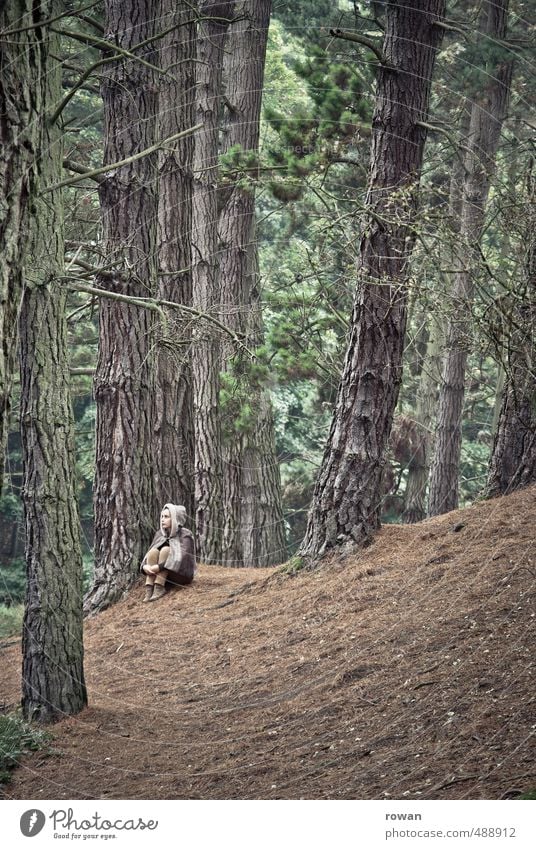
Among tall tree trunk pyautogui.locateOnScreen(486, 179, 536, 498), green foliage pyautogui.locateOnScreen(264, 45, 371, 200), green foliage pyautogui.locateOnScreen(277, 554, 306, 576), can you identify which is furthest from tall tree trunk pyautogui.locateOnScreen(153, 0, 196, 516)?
tall tree trunk pyautogui.locateOnScreen(486, 179, 536, 498)

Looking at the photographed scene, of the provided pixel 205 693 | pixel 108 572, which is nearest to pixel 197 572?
pixel 108 572

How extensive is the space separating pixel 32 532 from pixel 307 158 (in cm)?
615

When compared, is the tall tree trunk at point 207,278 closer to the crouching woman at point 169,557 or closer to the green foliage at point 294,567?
the crouching woman at point 169,557

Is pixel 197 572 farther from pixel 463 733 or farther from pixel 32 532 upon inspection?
pixel 463 733

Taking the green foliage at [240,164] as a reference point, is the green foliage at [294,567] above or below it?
below

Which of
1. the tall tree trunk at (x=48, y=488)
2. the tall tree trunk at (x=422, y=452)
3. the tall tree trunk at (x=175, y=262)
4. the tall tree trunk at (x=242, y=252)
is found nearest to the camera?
the tall tree trunk at (x=48, y=488)

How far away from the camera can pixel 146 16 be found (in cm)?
947

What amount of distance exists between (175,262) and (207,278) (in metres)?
2.22

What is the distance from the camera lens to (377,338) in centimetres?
886

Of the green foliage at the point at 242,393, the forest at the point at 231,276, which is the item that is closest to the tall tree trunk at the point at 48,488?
the forest at the point at 231,276

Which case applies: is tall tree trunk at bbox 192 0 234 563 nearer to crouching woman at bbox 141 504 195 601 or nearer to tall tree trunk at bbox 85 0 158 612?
tall tree trunk at bbox 85 0 158 612

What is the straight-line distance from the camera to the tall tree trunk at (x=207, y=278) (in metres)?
13.2

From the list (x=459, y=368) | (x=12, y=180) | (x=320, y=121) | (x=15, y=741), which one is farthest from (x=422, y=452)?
(x=12, y=180)

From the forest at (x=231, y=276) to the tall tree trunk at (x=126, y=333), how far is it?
2 cm
